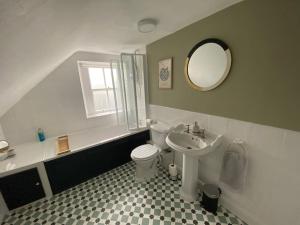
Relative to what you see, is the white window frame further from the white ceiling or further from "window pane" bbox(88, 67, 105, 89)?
the white ceiling

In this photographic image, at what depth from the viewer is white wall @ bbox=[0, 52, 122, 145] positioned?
2008 mm

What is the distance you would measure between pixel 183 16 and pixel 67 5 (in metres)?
1.04

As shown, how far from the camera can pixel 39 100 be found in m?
A: 2.12

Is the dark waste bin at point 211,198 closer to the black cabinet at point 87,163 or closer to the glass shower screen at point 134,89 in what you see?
the black cabinet at point 87,163

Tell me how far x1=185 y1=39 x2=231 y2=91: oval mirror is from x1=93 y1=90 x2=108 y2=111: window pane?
76.4 inches

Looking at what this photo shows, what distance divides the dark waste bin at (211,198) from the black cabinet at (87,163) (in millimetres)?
1302

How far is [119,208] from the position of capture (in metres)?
1.50

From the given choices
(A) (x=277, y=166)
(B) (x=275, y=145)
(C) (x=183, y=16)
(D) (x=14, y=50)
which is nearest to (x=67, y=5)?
(D) (x=14, y=50)

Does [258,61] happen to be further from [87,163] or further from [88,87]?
[88,87]

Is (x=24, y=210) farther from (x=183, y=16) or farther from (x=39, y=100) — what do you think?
(x=183, y=16)

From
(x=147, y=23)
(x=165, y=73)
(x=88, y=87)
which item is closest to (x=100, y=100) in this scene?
(x=88, y=87)

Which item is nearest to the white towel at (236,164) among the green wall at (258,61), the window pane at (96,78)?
the green wall at (258,61)

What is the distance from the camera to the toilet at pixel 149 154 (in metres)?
1.75

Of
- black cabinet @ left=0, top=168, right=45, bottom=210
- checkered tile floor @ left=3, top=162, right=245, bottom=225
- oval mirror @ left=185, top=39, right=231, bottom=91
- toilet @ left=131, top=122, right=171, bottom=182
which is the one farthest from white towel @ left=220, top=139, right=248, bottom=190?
black cabinet @ left=0, top=168, right=45, bottom=210
